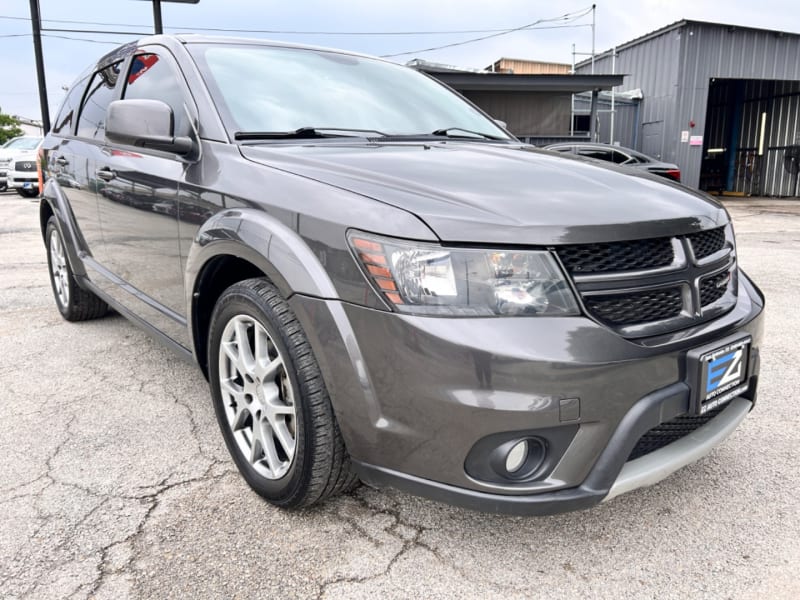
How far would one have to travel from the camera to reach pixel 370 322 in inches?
64.8

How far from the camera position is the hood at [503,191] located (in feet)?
5.38

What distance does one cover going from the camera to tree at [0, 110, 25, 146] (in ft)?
187

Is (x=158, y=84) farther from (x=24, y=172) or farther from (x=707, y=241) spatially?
(x=24, y=172)

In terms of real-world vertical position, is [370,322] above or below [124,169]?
below

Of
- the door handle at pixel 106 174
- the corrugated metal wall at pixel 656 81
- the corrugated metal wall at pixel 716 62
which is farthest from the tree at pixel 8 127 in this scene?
the door handle at pixel 106 174

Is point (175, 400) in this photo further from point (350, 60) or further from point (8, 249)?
point (8, 249)

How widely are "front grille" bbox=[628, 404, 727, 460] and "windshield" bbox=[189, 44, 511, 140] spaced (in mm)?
1508

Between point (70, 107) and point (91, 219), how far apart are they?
3.56 feet

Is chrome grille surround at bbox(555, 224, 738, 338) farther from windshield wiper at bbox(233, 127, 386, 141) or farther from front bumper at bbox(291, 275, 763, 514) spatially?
windshield wiper at bbox(233, 127, 386, 141)

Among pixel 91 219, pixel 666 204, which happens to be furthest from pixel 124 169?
pixel 666 204

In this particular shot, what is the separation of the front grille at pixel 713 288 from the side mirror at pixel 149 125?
1.79 meters

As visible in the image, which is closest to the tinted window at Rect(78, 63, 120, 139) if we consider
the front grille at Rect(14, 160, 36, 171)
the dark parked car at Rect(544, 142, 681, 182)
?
the dark parked car at Rect(544, 142, 681, 182)

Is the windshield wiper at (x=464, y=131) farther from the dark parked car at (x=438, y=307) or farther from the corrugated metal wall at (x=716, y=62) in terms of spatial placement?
the corrugated metal wall at (x=716, y=62)

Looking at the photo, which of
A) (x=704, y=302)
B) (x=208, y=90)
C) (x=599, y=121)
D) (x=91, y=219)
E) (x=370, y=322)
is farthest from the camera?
(x=599, y=121)
